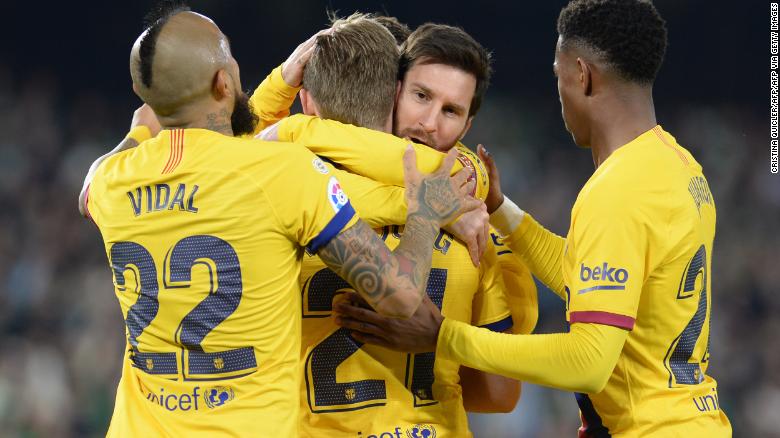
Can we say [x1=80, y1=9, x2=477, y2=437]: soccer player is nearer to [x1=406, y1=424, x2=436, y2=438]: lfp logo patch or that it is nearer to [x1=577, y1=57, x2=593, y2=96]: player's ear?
[x1=406, y1=424, x2=436, y2=438]: lfp logo patch

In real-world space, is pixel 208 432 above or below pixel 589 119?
below

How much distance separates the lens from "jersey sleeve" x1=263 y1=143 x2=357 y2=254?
229 cm

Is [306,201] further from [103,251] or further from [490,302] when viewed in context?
[103,251]

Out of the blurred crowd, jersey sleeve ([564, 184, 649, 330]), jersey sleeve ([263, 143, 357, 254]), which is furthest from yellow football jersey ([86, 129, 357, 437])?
the blurred crowd

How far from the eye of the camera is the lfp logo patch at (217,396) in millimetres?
2320

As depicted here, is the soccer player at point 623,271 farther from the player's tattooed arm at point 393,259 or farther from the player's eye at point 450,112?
the player's eye at point 450,112

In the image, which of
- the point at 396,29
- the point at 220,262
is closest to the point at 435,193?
the point at 220,262

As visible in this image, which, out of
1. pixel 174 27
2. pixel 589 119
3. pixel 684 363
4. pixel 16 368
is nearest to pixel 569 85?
pixel 589 119

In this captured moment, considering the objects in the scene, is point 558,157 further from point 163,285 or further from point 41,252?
point 163,285

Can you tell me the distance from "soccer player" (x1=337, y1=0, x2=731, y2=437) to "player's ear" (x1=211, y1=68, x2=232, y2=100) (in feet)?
2.39

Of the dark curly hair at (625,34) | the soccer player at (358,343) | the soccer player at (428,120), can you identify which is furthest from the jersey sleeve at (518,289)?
the dark curly hair at (625,34)

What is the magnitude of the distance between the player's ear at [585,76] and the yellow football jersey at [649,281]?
0.21 m

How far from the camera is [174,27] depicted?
95.0 inches

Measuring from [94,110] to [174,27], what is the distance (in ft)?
14.3
